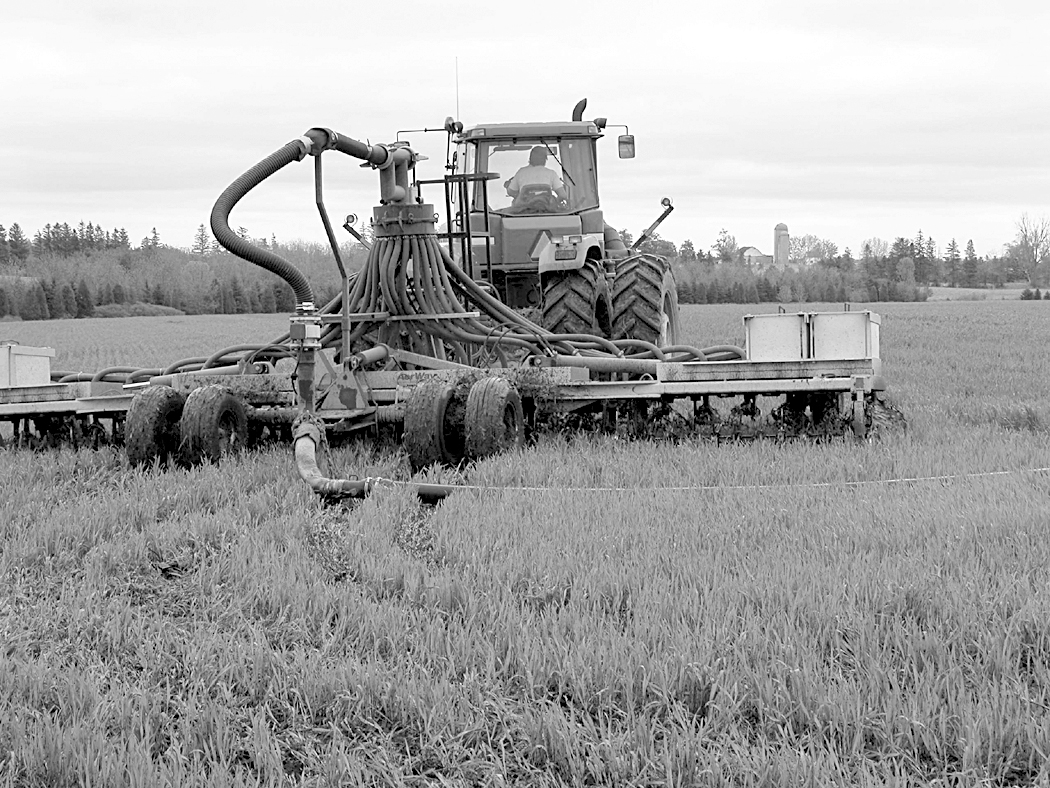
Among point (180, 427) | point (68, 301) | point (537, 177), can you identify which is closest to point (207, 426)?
point (180, 427)

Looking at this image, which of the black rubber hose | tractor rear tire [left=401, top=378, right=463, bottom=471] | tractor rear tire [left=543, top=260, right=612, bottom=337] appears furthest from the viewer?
tractor rear tire [left=543, top=260, right=612, bottom=337]

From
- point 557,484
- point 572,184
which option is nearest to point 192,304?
point 572,184

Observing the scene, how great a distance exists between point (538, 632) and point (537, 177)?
7613 mm

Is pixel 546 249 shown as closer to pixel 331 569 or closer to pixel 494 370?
pixel 494 370

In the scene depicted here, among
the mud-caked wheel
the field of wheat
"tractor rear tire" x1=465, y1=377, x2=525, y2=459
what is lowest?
the field of wheat

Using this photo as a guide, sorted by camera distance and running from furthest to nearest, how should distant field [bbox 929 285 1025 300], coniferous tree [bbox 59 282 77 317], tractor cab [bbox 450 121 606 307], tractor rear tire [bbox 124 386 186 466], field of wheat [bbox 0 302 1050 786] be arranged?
distant field [bbox 929 285 1025 300], coniferous tree [bbox 59 282 77 317], tractor cab [bbox 450 121 606 307], tractor rear tire [bbox 124 386 186 466], field of wheat [bbox 0 302 1050 786]

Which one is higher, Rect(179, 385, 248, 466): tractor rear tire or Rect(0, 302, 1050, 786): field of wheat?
Rect(179, 385, 248, 466): tractor rear tire

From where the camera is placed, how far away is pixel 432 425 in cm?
600

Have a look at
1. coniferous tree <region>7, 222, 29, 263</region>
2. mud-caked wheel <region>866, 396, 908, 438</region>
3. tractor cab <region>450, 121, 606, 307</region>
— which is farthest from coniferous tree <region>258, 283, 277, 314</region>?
mud-caked wheel <region>866, 396, 908, 438</region>

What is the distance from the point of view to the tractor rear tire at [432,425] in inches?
236

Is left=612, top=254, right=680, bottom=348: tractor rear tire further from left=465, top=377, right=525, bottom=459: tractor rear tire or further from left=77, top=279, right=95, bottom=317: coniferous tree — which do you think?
left=77, top=279, right=95, bottom=317: coniferous tree

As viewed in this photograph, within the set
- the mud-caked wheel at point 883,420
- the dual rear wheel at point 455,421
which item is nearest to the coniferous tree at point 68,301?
the dual rear wheel at point 455,421

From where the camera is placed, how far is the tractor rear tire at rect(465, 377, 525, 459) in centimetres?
602

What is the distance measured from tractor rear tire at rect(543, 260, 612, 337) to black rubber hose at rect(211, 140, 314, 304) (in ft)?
8.72
